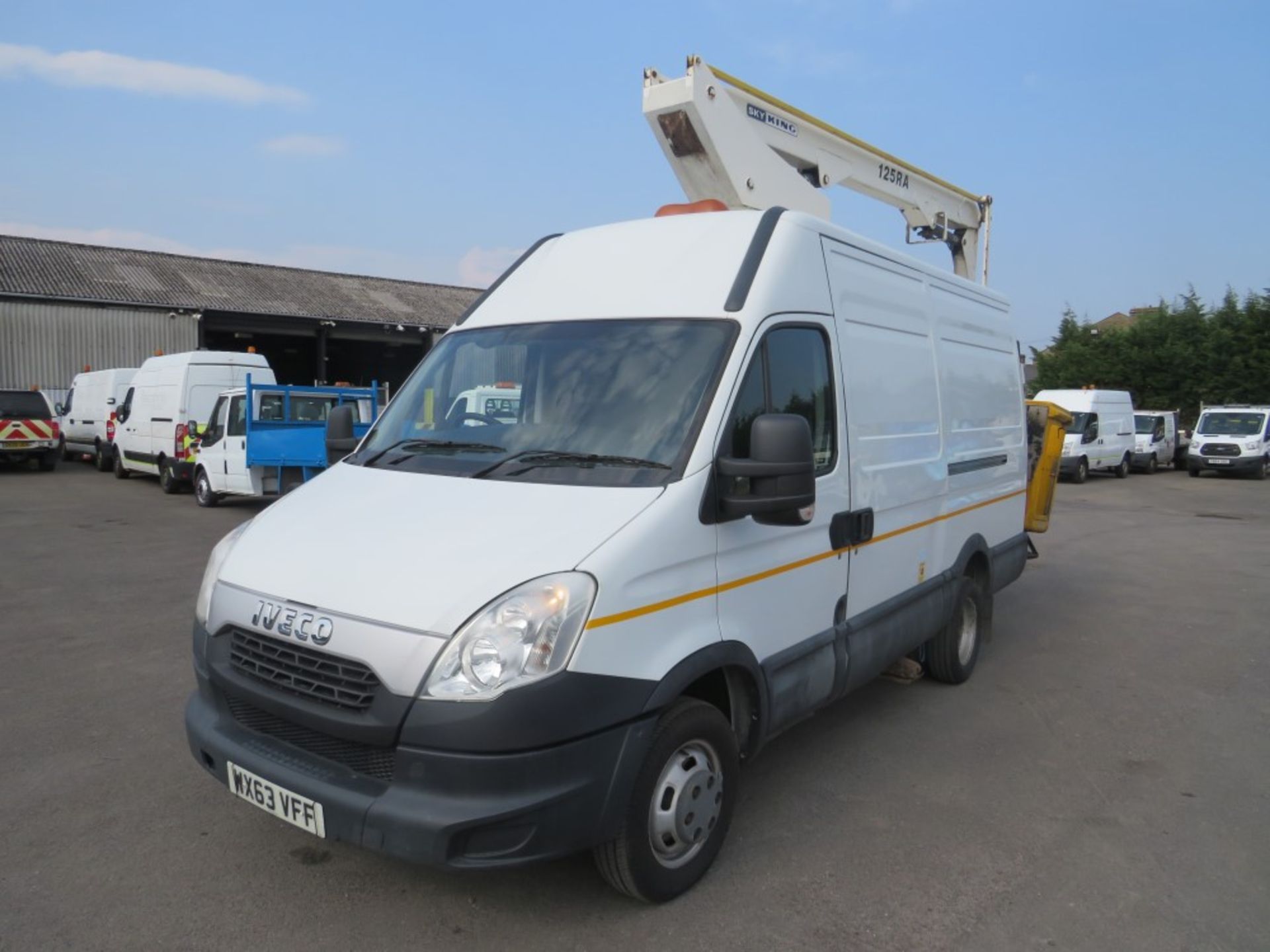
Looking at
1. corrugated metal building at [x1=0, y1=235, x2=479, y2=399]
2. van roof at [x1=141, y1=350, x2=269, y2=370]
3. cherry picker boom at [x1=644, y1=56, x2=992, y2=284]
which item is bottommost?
van roof at [x1=141, y1=350, x2=269, y2=370]

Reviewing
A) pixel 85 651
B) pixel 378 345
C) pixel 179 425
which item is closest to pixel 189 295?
pixel 378 345

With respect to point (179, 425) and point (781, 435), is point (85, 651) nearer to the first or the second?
point (781, 435)

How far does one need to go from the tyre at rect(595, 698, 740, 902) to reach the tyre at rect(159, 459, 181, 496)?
15.8m

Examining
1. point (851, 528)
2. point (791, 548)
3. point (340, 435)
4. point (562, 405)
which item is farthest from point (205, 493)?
point (791, 548)

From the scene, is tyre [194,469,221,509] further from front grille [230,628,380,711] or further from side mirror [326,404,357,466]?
front grille [230,628,380,711]

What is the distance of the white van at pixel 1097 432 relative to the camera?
2277 cm

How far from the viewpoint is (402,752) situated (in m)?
2.84

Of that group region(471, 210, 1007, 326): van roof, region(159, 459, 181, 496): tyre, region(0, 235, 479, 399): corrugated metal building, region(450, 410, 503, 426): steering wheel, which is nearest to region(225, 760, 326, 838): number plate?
region(450, 410, 503, 426): steering wheel

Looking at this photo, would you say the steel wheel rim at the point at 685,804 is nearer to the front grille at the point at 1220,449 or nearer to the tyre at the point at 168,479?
the tyre at the point at 168,479

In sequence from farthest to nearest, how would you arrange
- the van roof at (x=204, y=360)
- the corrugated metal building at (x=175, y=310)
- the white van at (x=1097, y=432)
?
1. the corrugated metal building at (x=175, y=310)
2. the white van at (x=1097, y=432)
3. the van roof at (x=204, y=360)

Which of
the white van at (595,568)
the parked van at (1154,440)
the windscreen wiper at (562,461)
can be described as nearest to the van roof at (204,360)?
the white van at (595,568)

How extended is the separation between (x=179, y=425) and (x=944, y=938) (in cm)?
1646

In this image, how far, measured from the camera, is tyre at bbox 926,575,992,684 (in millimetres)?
5914

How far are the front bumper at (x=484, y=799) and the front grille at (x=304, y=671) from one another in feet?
0.75
